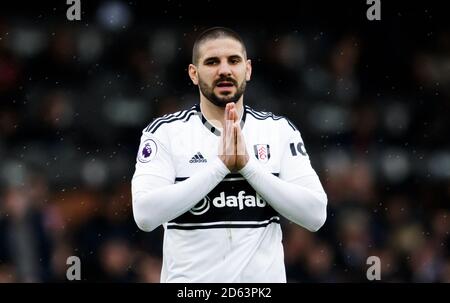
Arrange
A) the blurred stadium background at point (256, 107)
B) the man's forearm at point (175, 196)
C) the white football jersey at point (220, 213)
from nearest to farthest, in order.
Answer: the man's forearm at point (175, 196) → the white football jersey at point (220, 213) → the blurred stadium background at point (256, 107)

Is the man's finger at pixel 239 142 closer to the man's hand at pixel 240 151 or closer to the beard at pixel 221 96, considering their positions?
→ the man's hand at pixel 240 151

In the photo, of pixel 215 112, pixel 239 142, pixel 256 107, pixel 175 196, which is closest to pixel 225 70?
pixel 215 112

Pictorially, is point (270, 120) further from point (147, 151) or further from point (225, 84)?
point (147, 151)

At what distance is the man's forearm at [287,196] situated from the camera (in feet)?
13.5

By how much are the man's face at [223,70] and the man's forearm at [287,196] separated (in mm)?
362

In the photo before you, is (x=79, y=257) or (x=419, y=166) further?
(x=419, y=166)

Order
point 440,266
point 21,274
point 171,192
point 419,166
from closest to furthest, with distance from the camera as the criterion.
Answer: point 171,192 < point 21,274 < point 440,266 < point 419,166

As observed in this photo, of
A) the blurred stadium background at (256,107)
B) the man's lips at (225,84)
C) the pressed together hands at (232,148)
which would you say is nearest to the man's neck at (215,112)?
the man's lips at (225,84)

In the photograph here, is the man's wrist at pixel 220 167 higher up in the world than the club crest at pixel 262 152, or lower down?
lower down
